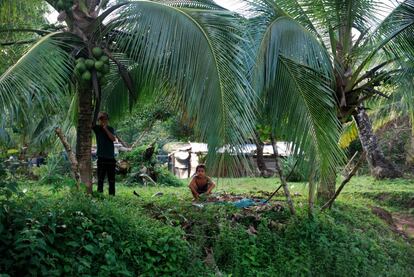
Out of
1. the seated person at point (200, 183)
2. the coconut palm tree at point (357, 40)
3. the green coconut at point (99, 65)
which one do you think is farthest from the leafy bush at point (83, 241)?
the coconut palm tree at point (357, 40)

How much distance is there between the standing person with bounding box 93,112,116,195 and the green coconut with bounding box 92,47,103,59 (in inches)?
69.9

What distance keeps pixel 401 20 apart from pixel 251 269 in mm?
4093

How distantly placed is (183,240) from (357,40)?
4110 mm

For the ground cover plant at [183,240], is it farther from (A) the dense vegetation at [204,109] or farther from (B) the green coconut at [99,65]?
(B) the green coconut at [99,65]

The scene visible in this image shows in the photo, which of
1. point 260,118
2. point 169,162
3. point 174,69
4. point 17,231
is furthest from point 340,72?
point 169,162

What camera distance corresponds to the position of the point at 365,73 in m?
7.63

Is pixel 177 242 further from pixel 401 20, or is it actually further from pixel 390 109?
pixel 390 109

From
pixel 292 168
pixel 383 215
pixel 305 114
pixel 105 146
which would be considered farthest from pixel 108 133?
pixel 383 215

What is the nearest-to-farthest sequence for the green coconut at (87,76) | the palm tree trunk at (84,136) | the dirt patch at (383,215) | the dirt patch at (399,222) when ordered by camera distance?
the green coconut at (87,76) → the palm tree trunk at (84,136) → the dirt patch at (399,222) → the dirt patch at (383,215)

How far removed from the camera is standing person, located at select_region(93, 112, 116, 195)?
305 inches

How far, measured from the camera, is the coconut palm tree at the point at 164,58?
4.94 meters

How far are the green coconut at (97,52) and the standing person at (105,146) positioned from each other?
1.77 metres

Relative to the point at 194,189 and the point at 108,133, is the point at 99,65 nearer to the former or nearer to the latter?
→ the point at 108,133

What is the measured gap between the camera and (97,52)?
6.06m
